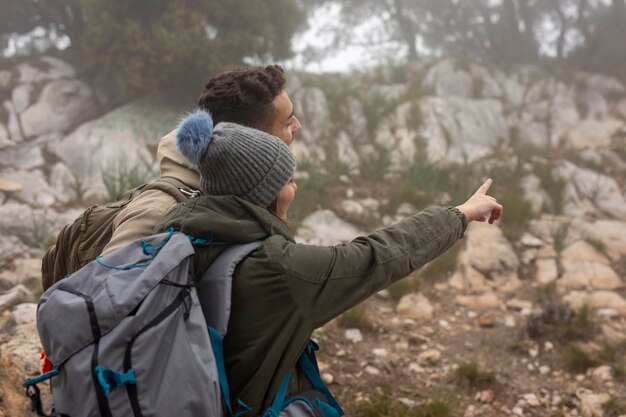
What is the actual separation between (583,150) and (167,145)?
29.2ft

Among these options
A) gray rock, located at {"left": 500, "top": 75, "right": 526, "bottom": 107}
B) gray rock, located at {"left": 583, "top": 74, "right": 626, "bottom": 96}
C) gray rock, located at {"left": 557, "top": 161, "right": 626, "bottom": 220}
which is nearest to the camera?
gray rock, located at {"left": 557, "top": 161, "right": 626, "bottom": 220}

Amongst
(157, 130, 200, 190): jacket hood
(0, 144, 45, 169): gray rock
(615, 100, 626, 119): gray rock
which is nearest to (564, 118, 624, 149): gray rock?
(615, 100, 626, 119): gray rock

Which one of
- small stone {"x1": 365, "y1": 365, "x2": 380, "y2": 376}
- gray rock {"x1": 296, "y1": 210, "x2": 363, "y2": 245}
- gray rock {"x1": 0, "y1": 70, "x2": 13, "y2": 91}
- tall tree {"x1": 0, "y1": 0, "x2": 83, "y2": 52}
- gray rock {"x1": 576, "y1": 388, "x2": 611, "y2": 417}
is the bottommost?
gray rock {"x1": 296, "y1": 210, "x2": 363, "y2": 245}

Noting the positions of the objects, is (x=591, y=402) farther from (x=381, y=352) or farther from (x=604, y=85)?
(x=604, y=85)

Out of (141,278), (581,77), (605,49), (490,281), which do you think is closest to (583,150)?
(581,77)

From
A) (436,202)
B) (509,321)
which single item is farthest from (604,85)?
(509,321)

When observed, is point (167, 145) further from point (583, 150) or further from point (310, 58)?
point (310, 58)

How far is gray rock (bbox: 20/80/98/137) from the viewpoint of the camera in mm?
8445

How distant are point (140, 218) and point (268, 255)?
0.57 m

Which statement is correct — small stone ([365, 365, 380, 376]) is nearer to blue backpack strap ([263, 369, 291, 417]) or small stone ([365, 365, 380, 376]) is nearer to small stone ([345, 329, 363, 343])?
small stone ([345, 329, 363, 343])

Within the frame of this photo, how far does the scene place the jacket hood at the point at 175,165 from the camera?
1.97 meters

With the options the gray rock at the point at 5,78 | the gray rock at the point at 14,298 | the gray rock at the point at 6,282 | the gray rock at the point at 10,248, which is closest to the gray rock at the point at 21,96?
the gray rock at the point at 5,78

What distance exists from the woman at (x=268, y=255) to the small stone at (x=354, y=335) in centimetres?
276

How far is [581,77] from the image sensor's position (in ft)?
36.7
